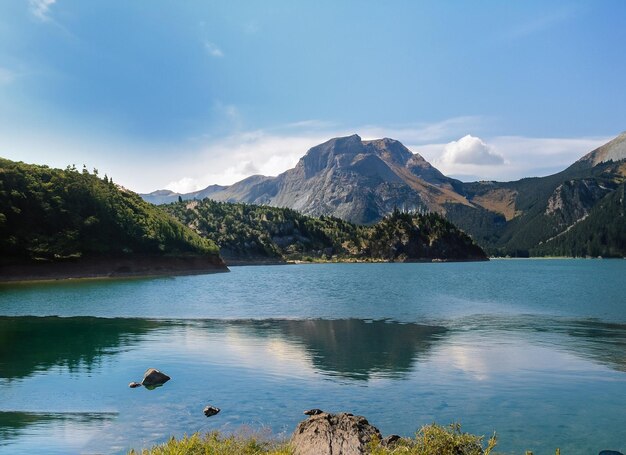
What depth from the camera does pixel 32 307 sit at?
288ft

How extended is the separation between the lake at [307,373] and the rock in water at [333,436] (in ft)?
13.0

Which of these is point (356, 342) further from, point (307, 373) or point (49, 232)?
point (49, 232)

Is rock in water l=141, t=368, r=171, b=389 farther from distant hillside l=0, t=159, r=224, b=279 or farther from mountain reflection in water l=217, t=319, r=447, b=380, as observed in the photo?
distant hillside l=0, t=159, r=224, b=279

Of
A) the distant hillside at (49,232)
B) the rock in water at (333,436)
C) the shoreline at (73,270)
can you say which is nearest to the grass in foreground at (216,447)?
the rock in water at (333,436)

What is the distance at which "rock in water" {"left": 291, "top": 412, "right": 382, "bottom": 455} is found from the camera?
20.0m

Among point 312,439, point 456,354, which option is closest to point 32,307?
point 456,354

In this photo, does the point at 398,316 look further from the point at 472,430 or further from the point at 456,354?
the point at 472,430

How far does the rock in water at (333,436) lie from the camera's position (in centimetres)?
2002

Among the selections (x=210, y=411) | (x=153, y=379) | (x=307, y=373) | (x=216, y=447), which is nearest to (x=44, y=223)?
(x=153, y=379)

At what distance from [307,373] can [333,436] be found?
1894 centimetres

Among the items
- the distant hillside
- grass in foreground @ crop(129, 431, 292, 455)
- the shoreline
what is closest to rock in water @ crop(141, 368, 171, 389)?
grass in foreground @ crop(129, 431, 292, 455)

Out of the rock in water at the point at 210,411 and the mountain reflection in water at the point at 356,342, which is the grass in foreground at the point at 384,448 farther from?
the mountain reflection in water at the point at 356,342

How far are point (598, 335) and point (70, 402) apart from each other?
54.5m

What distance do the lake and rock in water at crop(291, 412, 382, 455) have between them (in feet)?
13.0
